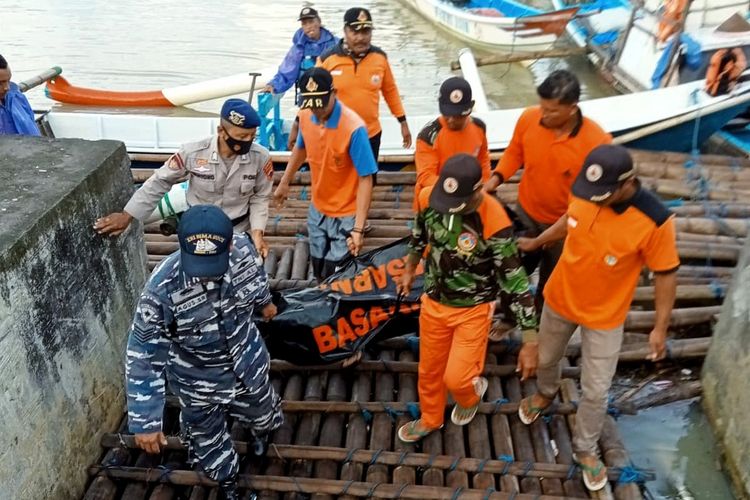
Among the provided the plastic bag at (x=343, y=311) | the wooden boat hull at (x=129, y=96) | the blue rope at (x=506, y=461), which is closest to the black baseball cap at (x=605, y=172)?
the plastic bag at (x=343, y=311)

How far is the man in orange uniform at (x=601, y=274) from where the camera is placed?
2678mm

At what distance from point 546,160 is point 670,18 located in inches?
297

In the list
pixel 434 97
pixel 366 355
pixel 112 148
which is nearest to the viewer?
pixel 112 148

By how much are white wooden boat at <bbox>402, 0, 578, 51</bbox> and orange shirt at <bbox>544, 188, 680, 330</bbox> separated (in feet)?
39.2

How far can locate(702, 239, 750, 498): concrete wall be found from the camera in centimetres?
340

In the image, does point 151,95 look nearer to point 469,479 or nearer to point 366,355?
point 366,355

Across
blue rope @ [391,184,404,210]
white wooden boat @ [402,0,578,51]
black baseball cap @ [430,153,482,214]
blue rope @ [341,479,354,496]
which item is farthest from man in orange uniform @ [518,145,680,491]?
white wooden boat @ [402,0,578,51]

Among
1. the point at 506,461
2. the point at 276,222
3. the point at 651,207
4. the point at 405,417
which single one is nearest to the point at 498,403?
the point at 506,461

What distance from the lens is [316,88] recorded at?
3754 millimetres

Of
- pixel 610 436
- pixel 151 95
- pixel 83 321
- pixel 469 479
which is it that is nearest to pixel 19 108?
pixel 83 321

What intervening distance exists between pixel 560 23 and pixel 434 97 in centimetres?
327

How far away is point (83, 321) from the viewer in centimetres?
324

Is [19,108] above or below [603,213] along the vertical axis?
below

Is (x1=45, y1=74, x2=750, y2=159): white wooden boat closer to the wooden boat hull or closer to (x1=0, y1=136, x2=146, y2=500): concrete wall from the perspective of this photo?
the wooden boat hull
